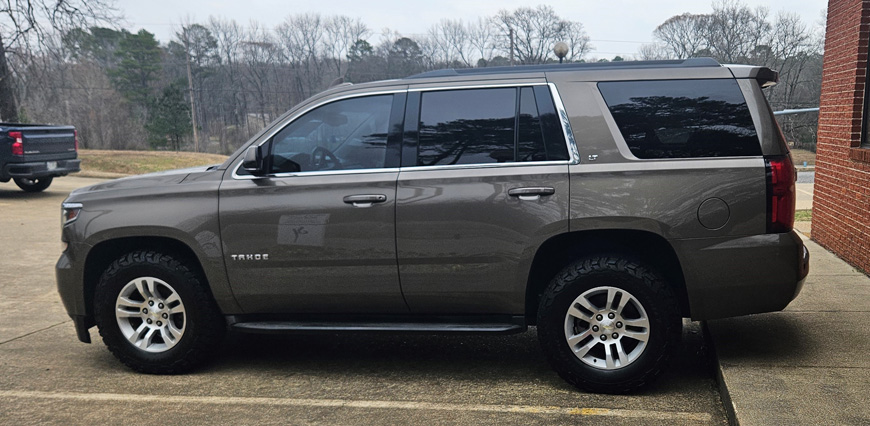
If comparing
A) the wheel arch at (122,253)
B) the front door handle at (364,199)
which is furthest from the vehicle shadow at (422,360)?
the front door handle at (364,199)

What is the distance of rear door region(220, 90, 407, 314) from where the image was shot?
4824 millimetres

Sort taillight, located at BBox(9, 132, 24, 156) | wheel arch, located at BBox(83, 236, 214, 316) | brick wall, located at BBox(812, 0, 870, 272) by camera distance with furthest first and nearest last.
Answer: taillight, located at BBox(9, 132, 24, 156) → brick wall, located at BBox(812, 0, 870, 272) → wheel arch, located at BBox(83, 236, 214, 316)

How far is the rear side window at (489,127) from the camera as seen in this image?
470 centimetres

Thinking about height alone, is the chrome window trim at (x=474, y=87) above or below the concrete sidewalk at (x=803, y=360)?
above

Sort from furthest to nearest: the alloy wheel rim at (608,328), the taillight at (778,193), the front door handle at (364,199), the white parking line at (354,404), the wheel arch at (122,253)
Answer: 1. the wheel arch at (122,253)
2. the front door handle at (364,199)
3. the alloy wheel rim at (608,328)
4. the taillight at (778,193)
5. the white parking line at (354,404)

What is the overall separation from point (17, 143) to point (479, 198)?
1387 cm

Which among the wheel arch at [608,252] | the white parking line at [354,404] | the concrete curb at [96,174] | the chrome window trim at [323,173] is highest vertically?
the chrome window trim at [323,173]

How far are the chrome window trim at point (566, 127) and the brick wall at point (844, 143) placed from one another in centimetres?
388

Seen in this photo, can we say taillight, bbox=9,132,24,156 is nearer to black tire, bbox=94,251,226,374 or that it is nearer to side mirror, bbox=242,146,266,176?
black tire, bbox=94,251,226,374

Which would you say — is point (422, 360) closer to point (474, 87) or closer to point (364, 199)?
point (364, 199)

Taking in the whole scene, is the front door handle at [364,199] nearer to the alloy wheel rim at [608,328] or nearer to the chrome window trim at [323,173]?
the chrome window trim at [323,173]

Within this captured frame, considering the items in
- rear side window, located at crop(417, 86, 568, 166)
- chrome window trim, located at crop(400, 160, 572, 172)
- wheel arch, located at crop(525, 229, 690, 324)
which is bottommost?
wheel arch, located at crop(525, 229, 690, 324)

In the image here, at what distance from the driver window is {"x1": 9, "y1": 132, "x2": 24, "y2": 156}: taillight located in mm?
12630

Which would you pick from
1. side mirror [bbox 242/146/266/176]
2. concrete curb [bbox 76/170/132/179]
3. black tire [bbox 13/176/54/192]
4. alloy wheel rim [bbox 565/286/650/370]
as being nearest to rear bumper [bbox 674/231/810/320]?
alloy wheel rim [bbox 565/286/650/370]
